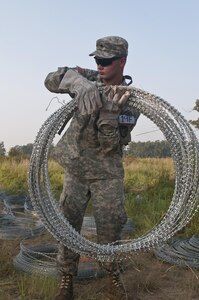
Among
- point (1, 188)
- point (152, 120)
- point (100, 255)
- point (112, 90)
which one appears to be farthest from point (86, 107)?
point (1, 188)

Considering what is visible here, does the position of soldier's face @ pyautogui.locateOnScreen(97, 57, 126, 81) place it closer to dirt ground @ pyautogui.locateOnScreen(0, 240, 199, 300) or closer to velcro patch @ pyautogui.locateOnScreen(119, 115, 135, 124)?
velcro patch @ pyautogui.locateOnScreen(119, 115, 135, 124)

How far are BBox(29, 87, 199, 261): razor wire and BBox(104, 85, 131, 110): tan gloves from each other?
10cm

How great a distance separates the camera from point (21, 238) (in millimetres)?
7184

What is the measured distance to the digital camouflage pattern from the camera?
14.4 feet

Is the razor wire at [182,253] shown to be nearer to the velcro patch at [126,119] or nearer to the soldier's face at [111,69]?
the velcro patch at [126,119]

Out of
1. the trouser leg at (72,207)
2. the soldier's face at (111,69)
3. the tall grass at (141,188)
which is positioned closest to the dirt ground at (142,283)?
the trouser leg at (72,207)

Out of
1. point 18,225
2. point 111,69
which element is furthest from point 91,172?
point 18,225

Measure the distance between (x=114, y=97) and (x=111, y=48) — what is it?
1.46 feet

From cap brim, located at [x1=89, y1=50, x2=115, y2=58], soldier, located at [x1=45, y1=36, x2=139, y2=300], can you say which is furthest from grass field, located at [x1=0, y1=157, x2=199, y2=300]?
cap brim, located at [x1=89, y1=50, x2=115, y2=58]

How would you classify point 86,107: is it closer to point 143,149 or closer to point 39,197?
point 39,197

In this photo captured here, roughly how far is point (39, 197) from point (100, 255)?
2.46 feet

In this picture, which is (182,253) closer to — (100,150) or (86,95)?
(100,150)

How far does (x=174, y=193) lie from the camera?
4.41m

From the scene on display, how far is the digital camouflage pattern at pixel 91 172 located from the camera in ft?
14.4
